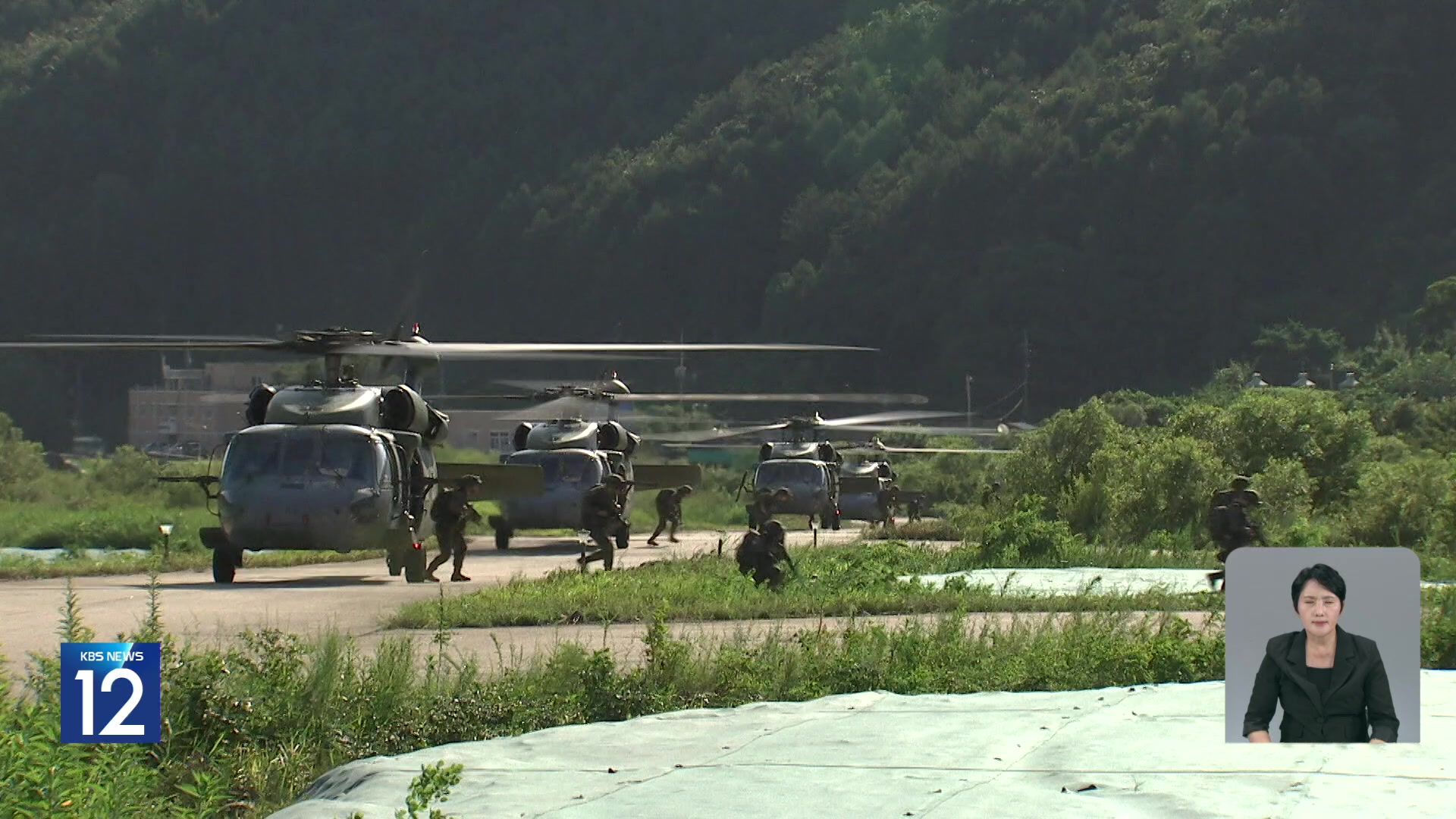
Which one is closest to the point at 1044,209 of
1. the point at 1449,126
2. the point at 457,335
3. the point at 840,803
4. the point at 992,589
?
the point at 1449,126

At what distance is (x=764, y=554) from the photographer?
55.5 ft

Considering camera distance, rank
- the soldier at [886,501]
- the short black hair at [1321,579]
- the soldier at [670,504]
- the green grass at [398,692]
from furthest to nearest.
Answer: the soldier at [886,501], the soldier at [670,504], the green grass at [398,692], the short black hair at [1321,579]

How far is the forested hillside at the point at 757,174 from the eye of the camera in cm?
8481

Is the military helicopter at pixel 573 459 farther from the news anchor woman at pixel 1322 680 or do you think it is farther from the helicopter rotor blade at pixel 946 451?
the news anchor woman at pixel 1322 680

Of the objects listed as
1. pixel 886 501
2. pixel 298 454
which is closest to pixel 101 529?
pixel 298 454

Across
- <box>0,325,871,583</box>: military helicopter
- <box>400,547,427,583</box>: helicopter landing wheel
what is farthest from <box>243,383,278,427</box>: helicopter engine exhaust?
<box>400,547,427,583</box>: helicopter landing wheel

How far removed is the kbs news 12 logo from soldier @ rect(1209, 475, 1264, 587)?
34.5 ft

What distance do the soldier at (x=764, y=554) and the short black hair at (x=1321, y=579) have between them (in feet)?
38.4

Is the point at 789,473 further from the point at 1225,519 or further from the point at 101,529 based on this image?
the point at 1225,519

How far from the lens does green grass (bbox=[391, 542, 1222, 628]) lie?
14859mm

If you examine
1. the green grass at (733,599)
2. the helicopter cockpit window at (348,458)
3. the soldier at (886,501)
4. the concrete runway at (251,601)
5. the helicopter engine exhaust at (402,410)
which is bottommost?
the soldier at (886,501)

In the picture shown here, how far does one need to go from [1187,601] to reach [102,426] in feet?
301

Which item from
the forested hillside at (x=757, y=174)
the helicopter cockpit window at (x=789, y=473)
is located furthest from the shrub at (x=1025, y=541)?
the forested hillside at (x=757, y=174)

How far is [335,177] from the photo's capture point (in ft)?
348
